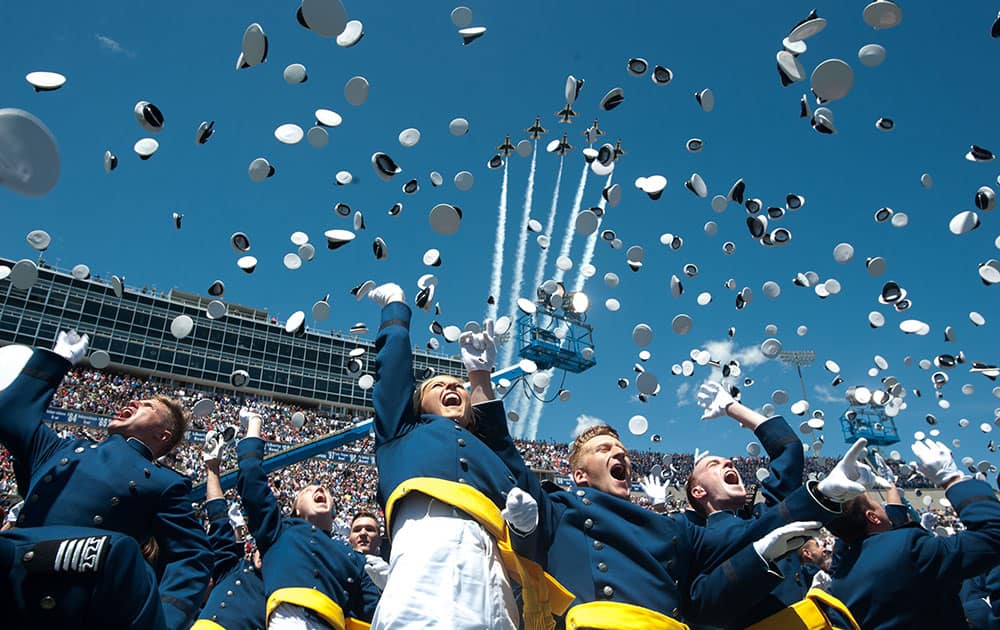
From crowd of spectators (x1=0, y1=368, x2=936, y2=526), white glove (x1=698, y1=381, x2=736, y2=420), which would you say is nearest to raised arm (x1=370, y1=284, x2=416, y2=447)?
white glove (x1=698, y1=381, x2=736, y2=420)

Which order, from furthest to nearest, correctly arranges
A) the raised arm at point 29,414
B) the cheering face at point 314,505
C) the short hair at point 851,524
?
the cheering face at point 314,505
the short hair at point 851,524
the raised arm at point 29,414

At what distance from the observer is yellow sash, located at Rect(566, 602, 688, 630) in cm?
240

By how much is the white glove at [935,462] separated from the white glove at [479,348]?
9.84 ft

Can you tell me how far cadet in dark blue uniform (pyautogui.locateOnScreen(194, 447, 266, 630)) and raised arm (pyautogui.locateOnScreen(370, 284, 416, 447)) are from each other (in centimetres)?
184

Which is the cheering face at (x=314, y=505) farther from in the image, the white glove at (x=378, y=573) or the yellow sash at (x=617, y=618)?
the yellow sash at (x=617, y=618)

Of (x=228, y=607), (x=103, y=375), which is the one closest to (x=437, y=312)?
(x=228, y=607)

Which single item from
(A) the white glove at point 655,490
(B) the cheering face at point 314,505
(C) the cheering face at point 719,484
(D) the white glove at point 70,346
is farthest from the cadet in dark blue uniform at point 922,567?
(D) the white glove at point 70,346

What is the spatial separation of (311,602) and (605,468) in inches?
79.4

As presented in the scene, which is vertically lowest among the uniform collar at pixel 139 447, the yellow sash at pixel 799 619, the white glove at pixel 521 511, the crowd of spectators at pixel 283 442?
the yellow sash at pixel 799 619

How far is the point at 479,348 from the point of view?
3154 mm

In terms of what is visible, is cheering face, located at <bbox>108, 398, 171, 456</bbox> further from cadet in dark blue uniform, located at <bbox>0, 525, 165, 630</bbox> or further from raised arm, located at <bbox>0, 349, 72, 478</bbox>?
cadet in dark blue uniform, located at <bbox>0, 525, 165, 630</bbox>

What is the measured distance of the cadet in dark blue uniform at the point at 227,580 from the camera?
4141 mm

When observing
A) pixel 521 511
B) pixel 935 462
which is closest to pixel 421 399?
pixel 521 511

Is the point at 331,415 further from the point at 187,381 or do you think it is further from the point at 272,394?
the point at 187,381
